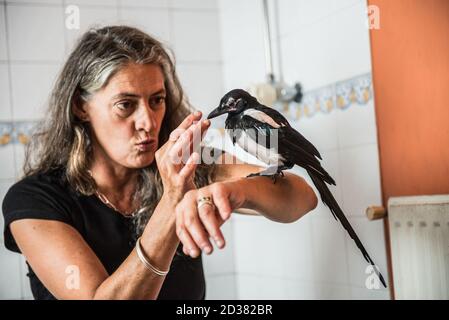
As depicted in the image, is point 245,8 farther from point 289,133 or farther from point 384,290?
point 384,290

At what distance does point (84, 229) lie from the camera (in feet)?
2.10

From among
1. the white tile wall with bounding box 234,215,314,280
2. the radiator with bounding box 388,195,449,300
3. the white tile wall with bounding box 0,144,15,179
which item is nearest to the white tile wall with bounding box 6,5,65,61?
the white tile wall with bounding box 0,144,15,179

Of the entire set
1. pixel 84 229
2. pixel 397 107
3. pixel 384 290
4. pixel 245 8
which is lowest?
pixel 384 290

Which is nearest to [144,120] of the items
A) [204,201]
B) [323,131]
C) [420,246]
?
[204,201]

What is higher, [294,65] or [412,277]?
[294,65]

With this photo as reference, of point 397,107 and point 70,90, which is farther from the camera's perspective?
point 397,107

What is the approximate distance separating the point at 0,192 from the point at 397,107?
1.75 ft

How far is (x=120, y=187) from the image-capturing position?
63cm

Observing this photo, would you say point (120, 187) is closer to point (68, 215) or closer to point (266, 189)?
point (68, 215)

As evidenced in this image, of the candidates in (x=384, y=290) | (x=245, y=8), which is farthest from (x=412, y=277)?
(x=245, y=8)

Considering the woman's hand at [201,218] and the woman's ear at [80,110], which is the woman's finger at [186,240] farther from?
the woman's ear at [80,110]

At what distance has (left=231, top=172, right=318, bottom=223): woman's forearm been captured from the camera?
559mm
